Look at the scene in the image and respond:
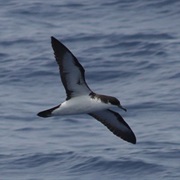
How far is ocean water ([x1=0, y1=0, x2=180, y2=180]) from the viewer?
679 inches

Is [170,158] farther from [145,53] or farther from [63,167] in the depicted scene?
[145,53]

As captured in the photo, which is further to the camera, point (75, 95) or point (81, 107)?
point (75, 95)

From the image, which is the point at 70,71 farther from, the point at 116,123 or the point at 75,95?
the point at 116,123

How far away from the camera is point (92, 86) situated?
20922 millimetres

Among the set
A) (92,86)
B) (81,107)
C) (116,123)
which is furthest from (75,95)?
(92,86)

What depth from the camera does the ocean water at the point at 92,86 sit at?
17234mm

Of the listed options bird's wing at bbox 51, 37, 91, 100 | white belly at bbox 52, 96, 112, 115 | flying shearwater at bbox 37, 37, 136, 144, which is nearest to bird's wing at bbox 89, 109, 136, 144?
flying shearwater at bbox 37, 37, 136, 144

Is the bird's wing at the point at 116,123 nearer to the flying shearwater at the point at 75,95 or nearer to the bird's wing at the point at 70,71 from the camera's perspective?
the flying shearwater at the point at 75,95

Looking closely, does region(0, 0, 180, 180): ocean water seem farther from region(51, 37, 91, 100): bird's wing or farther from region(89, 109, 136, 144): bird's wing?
region(51, 37, 91, 100): bird's wing

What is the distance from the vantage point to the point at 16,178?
16.7 m

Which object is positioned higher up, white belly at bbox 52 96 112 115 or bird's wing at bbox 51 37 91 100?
bird's wing at bbox 51 37 91 100

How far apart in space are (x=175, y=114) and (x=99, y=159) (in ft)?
7.56

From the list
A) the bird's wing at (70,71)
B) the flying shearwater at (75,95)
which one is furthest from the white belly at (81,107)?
the bird's wing at (70,71)

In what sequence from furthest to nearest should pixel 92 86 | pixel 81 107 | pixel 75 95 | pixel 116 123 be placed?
pixel 92 86
pixel 116 123
pixel 75 95
pixel 81 107
